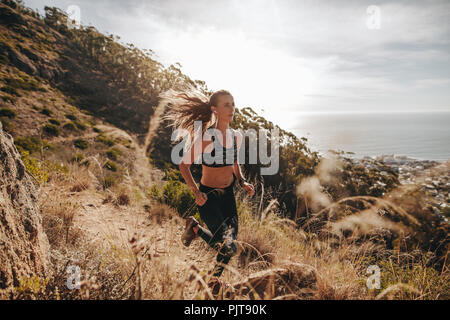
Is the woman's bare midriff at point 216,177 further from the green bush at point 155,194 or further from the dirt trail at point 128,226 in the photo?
the green bush at point 155,194

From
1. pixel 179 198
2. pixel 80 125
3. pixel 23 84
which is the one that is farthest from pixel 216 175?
pixel 23 84

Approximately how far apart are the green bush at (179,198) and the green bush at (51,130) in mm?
8239

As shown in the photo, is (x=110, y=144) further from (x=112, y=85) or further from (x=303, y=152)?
(x=112, y=85)

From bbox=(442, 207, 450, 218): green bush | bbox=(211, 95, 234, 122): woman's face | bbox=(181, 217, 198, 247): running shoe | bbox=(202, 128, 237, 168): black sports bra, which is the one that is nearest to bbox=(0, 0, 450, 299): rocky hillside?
bbox=(181, 217, 198, 247): running shoe

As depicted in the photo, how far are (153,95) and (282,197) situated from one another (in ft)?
Result: 47.9

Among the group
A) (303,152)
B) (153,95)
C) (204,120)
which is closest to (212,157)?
(204,120)

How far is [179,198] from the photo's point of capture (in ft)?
14.7

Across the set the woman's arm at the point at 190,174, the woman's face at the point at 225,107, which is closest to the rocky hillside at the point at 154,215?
the woman's arm at the point at 190,174

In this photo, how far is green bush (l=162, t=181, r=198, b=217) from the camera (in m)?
4.40

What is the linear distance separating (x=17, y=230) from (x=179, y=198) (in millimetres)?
2910

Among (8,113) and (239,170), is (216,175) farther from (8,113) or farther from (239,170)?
(8,113)

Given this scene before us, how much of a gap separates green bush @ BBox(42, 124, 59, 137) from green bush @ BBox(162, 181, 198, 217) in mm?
8239

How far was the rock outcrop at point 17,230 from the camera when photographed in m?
1.47

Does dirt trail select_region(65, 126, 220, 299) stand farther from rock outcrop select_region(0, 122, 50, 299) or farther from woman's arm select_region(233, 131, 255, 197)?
woman's arm select_region(233, 131, 255, 197)
